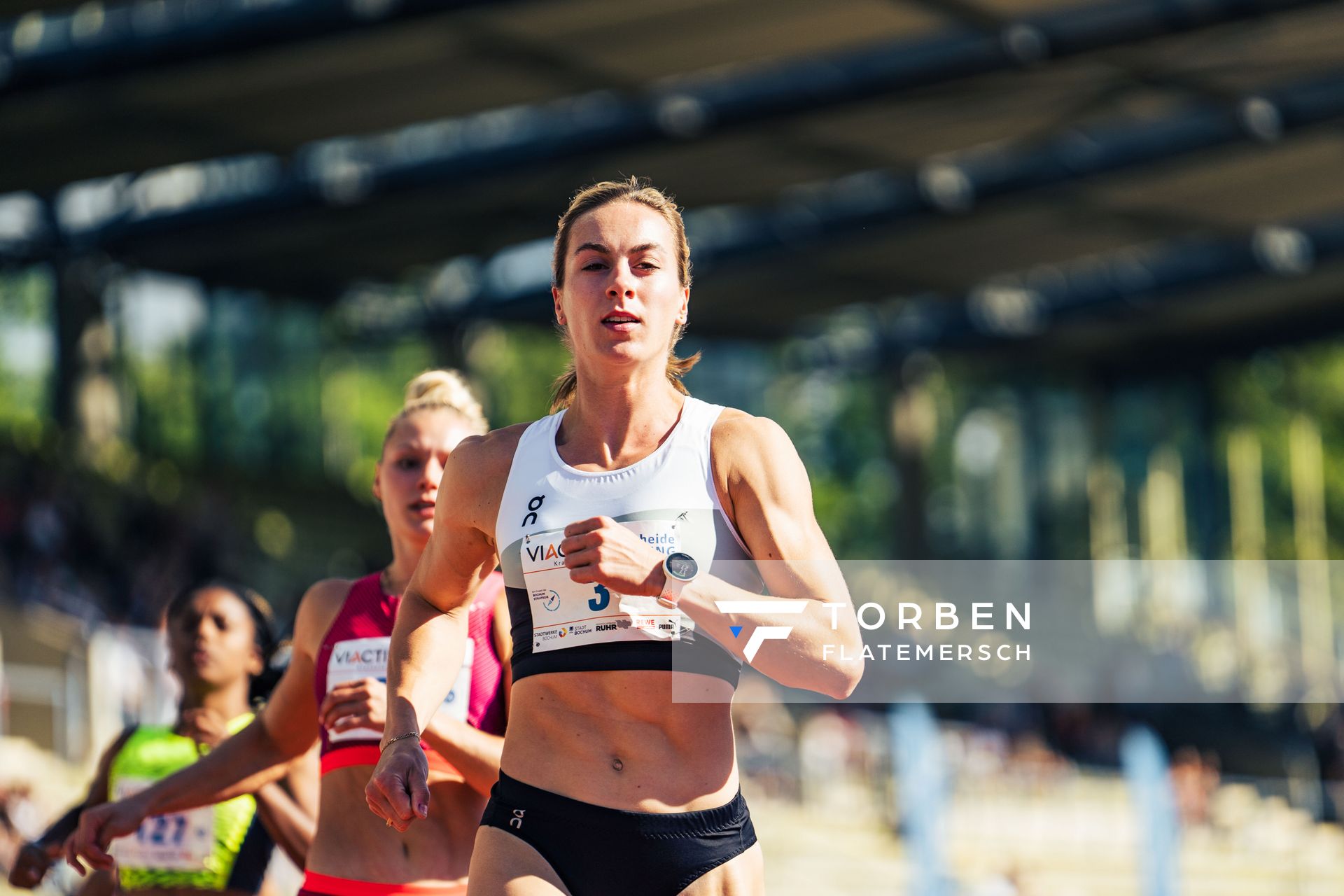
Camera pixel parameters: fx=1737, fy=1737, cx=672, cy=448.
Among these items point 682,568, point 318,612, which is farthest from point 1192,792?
point 682,568

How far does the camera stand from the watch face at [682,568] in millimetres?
3156

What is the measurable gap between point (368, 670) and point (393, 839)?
0.46 meters

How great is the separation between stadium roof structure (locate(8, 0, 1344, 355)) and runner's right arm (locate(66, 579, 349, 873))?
36.8 ft

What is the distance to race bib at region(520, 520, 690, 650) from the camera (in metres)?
3.33

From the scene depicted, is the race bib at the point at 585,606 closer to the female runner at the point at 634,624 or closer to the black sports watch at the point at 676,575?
the female runner at the point at 634,624

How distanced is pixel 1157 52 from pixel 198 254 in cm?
1340

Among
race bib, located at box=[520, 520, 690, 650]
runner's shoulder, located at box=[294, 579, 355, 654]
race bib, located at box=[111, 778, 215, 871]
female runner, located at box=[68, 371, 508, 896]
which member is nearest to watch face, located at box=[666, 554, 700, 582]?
race bib, located at box=[520, 520, 690, 650]

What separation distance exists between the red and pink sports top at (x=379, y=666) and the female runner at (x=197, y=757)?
672 millimetres

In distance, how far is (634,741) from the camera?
3389 millimetres

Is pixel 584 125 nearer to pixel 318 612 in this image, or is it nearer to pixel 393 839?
pixel 318 612

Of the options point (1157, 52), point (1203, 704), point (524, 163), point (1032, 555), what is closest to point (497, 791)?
point (1157, 52)

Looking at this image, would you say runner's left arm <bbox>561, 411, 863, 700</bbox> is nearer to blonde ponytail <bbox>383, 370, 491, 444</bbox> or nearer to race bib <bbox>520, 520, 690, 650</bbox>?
race bib <bbox>520, 520, 690, 650</bbox>

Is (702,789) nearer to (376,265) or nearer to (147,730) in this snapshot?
(147,730)

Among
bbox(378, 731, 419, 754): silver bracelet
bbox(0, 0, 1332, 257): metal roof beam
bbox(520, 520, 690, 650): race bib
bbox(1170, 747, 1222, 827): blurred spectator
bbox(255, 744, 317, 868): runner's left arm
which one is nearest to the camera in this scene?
bbox(520, 520, 690, 650): race bib
